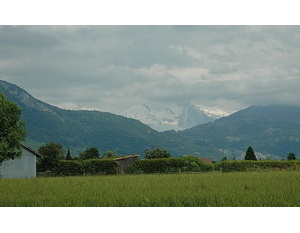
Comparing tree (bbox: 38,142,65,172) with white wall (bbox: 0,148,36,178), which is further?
tree (bbox: 38,142,65,172)

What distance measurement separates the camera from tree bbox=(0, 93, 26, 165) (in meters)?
37.1

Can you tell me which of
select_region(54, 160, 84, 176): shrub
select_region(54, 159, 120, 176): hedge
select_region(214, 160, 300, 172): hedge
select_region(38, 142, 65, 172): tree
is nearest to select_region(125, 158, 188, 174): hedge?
select_region(54, 159, 120, 176): hedge

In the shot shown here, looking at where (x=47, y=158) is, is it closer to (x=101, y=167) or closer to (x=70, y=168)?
(x=70, y=168)

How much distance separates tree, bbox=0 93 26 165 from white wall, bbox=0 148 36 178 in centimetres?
1271

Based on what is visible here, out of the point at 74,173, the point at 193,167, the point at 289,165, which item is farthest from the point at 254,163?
the point at 74,173

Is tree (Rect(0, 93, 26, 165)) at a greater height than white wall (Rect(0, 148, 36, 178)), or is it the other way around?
tree (Rect(0, 93, 26, 165))

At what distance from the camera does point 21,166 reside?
→ 53.8 m

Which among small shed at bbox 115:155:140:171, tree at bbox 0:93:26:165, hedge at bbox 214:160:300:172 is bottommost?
hedge at bbox 214:160:300:172

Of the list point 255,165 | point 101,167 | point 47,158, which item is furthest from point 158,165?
point 47,158

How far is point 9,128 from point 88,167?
1152 cm

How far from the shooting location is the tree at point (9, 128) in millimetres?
37094

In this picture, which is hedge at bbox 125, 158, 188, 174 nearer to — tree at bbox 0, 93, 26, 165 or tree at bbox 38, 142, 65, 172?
tree at bbox 0, 93, 26, 165

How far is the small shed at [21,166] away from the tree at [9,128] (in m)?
12.7
